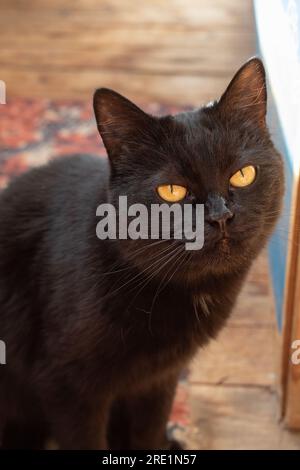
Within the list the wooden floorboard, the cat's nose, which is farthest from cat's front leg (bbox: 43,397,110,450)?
the wooden floorboard

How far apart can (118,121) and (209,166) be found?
15 centimetres

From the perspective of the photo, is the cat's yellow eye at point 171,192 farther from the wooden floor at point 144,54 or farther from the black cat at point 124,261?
the wooden floor at point 144,54

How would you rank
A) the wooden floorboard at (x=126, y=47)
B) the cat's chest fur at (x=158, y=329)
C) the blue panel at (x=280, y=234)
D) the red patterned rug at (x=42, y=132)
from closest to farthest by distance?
1. the cat's chest fur at (x=158, y=329)
2. the blue panel at (x=280, y=234)
3. the red patterned rug at (x=42, y=132)
4. the wooden floorboard at (x=126, y=47)

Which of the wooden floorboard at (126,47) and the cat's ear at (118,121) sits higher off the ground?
the wooden floorboard at (126,47)

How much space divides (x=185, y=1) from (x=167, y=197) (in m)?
1.96

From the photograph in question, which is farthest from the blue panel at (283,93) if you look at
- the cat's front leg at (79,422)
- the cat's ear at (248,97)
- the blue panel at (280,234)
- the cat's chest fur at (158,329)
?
the cat's front leg at (79,422)

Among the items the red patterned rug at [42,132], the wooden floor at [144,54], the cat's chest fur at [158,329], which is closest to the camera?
the cat's chest fur at [158,329]

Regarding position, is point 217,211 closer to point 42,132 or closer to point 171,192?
point 171,192

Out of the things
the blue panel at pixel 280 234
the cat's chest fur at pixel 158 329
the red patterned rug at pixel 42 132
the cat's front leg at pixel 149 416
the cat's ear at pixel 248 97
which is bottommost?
the cat's front leg at pixel 149 416

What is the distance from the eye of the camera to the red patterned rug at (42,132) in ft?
6.68

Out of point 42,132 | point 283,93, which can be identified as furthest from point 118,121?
point 42,132

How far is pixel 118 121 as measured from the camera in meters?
1.05
